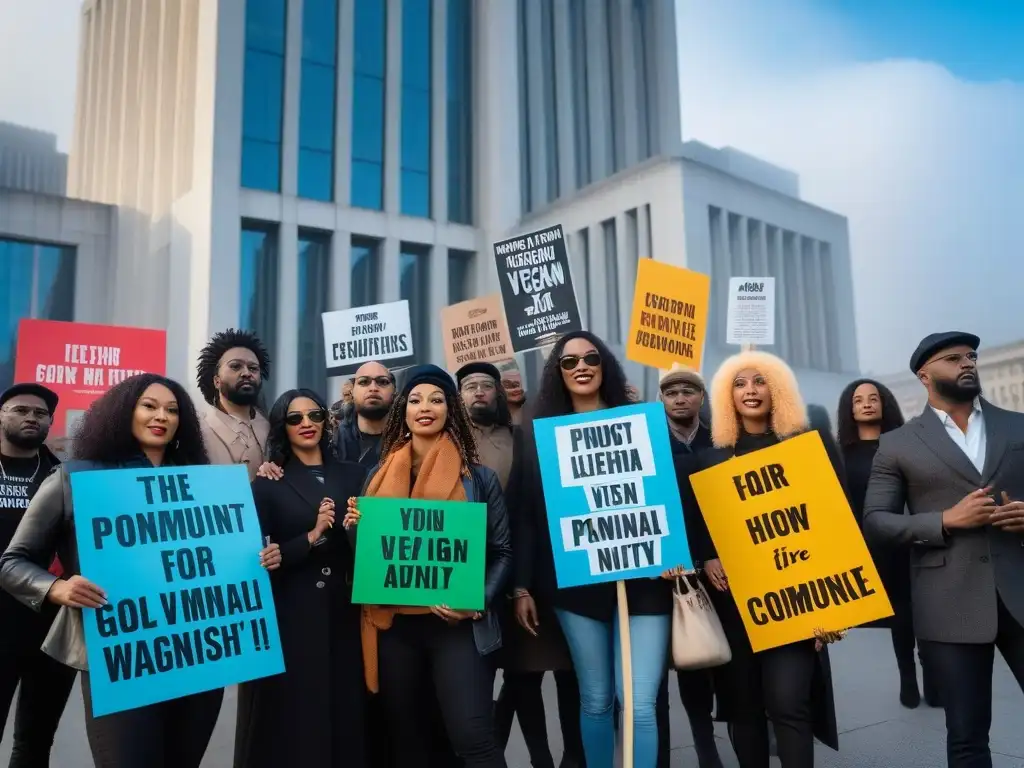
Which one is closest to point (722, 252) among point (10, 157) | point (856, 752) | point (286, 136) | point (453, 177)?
point (453, 177)

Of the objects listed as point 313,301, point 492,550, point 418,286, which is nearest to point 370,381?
point 492,550

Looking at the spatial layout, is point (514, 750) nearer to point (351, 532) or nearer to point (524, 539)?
point (524, 539)

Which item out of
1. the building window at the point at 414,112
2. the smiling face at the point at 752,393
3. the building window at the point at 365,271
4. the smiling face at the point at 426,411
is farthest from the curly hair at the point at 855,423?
the building window at the point at 414,112

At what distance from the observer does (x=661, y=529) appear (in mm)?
3623

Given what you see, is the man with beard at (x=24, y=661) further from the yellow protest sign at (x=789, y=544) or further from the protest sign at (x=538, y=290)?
the protest sign at (x=538, y=290)

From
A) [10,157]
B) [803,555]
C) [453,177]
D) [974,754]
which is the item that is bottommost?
[974,754]

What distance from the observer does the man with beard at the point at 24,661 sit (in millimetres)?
3832

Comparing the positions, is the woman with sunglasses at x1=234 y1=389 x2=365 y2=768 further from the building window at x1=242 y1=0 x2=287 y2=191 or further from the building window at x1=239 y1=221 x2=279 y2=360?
the building window at x1=242 y1=0 x2=287 y2=191

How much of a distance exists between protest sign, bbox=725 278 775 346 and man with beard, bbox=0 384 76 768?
5.92 metres

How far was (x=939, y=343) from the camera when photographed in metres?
3.47

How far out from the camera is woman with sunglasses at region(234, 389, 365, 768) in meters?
3.47

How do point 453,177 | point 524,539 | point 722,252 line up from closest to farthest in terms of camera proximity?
point 524,539, point 722,252, point 453,177

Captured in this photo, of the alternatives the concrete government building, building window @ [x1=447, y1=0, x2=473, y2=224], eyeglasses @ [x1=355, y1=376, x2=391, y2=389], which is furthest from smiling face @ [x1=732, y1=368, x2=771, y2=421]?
building window @ [x1=447, y1=0, x2=473, y2=224]

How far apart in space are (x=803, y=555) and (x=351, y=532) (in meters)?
1.91
